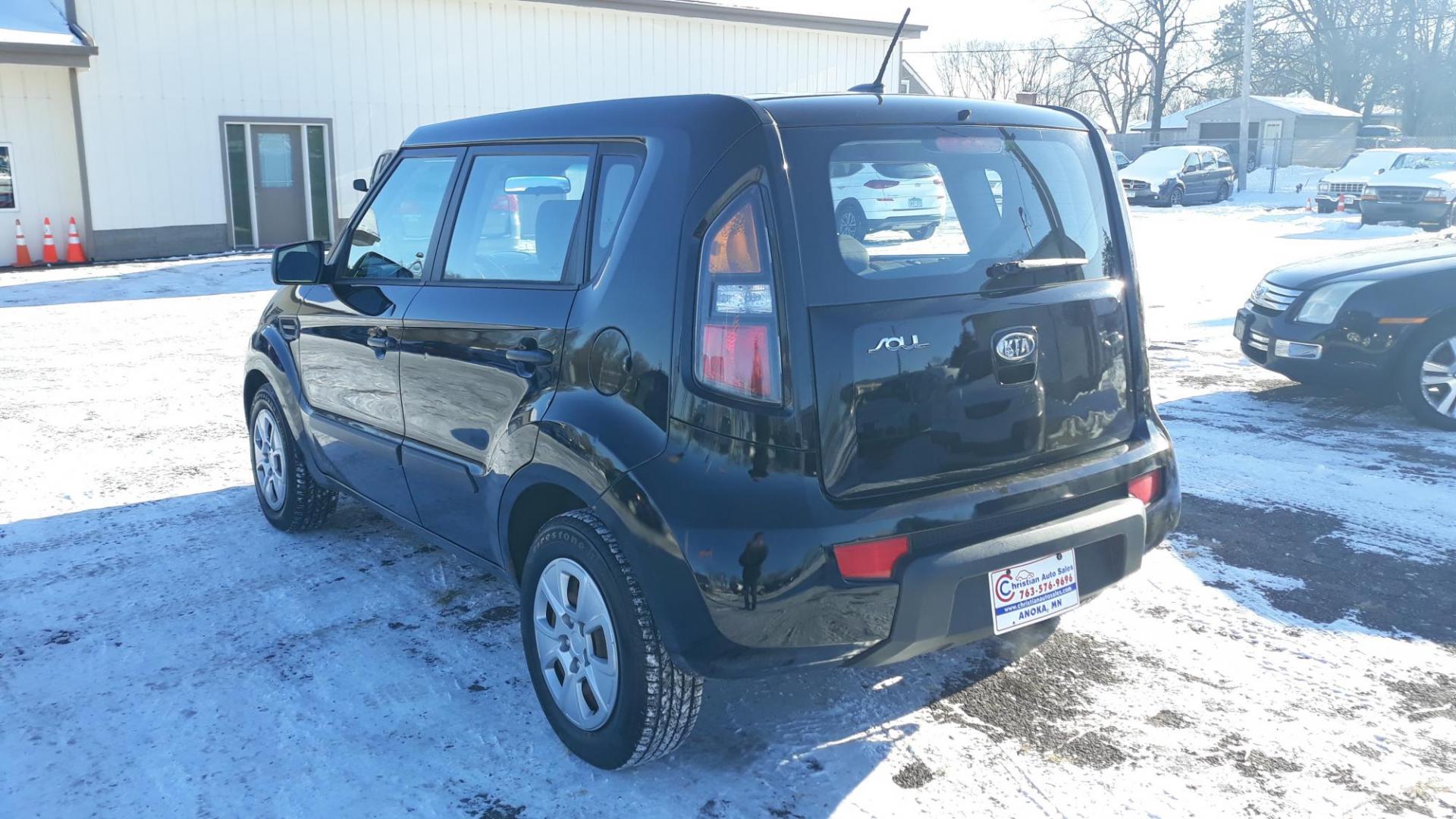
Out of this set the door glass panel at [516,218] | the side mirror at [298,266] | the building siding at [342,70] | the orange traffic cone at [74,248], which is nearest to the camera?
the door glass panel at [516,218]

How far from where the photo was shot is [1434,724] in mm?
3547

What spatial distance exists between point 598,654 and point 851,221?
1.42m

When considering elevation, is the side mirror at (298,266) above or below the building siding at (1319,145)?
below

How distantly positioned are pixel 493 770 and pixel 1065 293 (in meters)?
2.19

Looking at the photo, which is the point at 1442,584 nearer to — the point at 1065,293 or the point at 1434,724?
the point at 1434,724

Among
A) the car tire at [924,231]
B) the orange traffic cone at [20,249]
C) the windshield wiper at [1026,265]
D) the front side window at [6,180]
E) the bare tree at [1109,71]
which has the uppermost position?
the bare tree at [1109,71]

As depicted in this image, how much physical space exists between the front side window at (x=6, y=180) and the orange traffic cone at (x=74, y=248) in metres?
0.85

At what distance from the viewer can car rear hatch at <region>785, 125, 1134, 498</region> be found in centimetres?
295

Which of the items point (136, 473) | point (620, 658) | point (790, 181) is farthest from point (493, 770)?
point (136, 473)

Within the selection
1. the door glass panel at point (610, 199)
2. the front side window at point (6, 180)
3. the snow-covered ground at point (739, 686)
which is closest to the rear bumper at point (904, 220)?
the door glass panel at point (610, 199)

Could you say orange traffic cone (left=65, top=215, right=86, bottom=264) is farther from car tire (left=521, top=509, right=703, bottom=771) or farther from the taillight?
the taillight

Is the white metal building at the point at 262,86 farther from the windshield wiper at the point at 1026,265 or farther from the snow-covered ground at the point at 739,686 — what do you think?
the windshield wiper at the point at 1026,265

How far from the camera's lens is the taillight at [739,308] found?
291 cm

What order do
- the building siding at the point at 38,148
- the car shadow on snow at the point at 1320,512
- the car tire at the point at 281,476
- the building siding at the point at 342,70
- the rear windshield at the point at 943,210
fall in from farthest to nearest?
the building siding at the point at 342,70
the building siding at the point at 38,148
the car tire at the point at 281,476
the car shadow on snow at the point at 1320,512
the rear windshield at the point at 943,210
